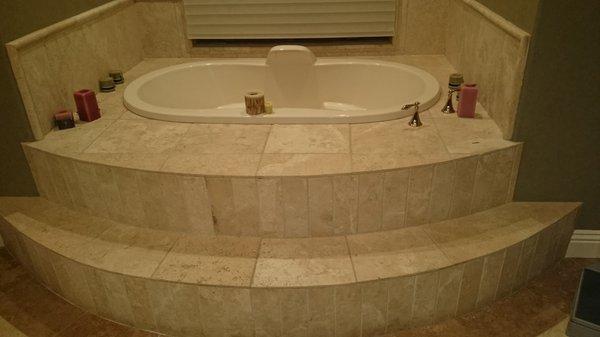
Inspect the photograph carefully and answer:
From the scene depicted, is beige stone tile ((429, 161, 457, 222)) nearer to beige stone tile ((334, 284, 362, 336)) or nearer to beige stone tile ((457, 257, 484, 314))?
beige stone tile ((457, 257, 484, 314))

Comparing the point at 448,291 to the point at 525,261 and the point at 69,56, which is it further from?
the point at 69,56

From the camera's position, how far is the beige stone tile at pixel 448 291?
1.40 metres

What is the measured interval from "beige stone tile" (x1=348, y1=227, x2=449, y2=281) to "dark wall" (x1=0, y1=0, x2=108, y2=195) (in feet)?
4.37

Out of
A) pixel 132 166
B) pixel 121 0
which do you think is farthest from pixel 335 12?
pixel 132 166

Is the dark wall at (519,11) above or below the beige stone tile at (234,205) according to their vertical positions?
above

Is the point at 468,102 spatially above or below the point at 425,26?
below

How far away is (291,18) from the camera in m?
2.54

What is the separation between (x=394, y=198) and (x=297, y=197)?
1.09ft

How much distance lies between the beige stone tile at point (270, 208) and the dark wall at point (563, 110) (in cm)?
89

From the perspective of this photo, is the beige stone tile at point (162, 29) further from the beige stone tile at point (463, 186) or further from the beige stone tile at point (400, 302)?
the beige stone tile at point (400, 302)

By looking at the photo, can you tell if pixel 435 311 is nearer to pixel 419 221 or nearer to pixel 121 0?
pixel 419 221

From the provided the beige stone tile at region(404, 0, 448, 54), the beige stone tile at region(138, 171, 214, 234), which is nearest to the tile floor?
the beige stone tile at region(138, 171, 214, 234)

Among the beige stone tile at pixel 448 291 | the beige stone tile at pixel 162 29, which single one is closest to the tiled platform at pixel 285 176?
the beige stone tile at pixel 448 291

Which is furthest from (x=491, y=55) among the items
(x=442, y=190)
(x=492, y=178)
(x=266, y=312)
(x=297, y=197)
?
(x=266, y=312)
